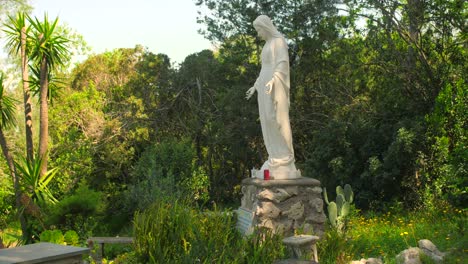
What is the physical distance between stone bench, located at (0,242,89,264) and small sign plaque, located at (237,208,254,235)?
2.51 meters

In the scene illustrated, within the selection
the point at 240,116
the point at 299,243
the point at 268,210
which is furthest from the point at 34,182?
the point at 299,243

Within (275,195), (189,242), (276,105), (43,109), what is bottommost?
(189,242)

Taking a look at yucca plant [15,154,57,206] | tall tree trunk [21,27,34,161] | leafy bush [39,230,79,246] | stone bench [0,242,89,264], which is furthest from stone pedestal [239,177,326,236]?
tall tree trunk [21,27,34,161]

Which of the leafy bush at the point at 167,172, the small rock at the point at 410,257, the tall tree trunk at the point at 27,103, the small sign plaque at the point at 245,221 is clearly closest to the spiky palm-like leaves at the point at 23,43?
the tall tree trunk at the point at 27,103

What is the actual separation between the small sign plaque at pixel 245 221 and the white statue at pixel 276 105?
0.63m

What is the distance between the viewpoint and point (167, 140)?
14000 mm

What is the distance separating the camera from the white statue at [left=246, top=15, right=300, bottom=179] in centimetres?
760

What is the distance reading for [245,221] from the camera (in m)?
7.62

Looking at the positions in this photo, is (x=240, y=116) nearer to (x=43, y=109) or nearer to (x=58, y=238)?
(x=43, y=109)

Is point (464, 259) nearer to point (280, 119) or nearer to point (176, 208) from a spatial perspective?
point (280, 119)

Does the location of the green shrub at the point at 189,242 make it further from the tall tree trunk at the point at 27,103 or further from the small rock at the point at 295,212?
the tall tree trunk at the point at 27,103

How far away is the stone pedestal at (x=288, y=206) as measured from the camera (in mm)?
7332

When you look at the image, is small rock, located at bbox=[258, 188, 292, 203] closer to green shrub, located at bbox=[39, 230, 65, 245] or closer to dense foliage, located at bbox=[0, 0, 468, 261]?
dense foliage, located at bbox=[0, 0, 468, 261]

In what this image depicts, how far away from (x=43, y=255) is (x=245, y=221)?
3217 millimetres
